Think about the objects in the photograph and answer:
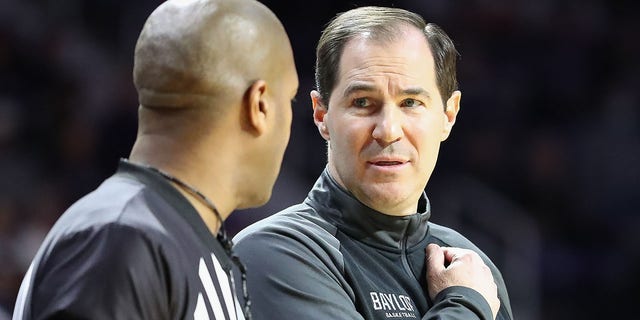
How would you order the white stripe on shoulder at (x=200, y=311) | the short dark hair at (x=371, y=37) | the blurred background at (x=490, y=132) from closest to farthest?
the white stripe on shoulder at (x=200, y=311) → the short dark hair at (x=371, y=37) → the blurred background at (x=490, y=132)

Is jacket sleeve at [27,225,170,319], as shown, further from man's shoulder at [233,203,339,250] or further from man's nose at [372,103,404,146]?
man's nose at [372,103,404,146]

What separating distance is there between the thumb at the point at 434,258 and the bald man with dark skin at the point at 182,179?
88 cm

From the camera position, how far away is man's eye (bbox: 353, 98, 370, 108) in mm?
2932

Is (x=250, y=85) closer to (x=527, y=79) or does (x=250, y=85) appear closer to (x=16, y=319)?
(x=16, y=319)

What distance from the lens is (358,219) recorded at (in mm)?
2926

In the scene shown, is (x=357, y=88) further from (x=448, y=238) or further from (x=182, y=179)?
(x=182, y=179)

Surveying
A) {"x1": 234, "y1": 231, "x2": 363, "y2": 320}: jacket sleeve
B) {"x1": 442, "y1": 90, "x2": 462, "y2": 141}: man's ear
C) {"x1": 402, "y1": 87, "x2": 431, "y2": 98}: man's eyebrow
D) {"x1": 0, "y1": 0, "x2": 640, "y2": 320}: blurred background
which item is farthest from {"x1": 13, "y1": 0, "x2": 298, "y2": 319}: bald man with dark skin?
{"x1": 0, "y1": 0, "x2": 640, "y2": 320}: blurred background

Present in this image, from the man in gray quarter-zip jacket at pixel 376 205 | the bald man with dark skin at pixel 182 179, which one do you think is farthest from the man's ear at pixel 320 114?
the bald man with dark skin at pixel 182 179

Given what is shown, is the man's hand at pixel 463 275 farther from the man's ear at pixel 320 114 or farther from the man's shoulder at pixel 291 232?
the man's ear at pixel 320 114

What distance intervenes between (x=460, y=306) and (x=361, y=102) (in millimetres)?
646

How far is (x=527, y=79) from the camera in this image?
356 inches

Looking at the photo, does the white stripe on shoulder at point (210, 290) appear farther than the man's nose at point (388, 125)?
No

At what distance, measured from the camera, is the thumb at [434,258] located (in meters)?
2.93

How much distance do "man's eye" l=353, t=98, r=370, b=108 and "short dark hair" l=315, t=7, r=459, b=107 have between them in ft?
0.35
